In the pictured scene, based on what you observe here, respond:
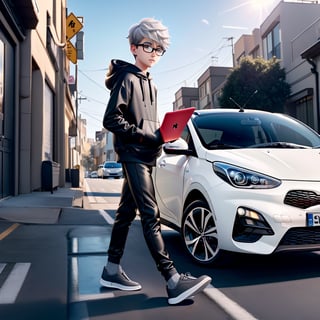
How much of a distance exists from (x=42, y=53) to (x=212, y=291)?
41.7 ft

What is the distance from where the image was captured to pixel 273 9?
2453 centimetres

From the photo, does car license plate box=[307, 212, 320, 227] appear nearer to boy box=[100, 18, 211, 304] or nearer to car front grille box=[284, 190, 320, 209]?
car front grille box=[284, 190, 320, 209]

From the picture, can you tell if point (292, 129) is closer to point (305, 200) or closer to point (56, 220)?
point (305, 200)

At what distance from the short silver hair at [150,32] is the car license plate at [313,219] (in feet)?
5.88

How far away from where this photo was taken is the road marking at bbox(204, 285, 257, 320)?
2725 mm

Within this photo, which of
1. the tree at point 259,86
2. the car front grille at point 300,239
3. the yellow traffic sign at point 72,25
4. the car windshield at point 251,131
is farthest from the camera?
the yellow traffic sign at point 72,25

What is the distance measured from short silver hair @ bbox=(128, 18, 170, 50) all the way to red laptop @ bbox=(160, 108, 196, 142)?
562 millimetres

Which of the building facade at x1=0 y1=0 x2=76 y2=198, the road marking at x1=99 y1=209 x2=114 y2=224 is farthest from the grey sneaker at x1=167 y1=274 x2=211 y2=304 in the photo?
the building facade at x1=0 y1=0 x2=76 y2=198

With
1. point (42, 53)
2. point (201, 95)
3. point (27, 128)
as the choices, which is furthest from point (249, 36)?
point (27, 128)

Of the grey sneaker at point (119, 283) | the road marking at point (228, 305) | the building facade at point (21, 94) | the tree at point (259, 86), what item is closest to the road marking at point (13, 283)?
the grey sneaker at point (119, 283)

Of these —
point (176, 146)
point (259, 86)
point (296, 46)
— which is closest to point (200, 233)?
point (176, 146)

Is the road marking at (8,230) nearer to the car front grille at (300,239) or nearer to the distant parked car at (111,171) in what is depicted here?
the car front grille at (300,239)

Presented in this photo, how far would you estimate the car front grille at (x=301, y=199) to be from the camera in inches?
135

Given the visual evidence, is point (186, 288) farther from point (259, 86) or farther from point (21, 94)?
point (259, 86)
